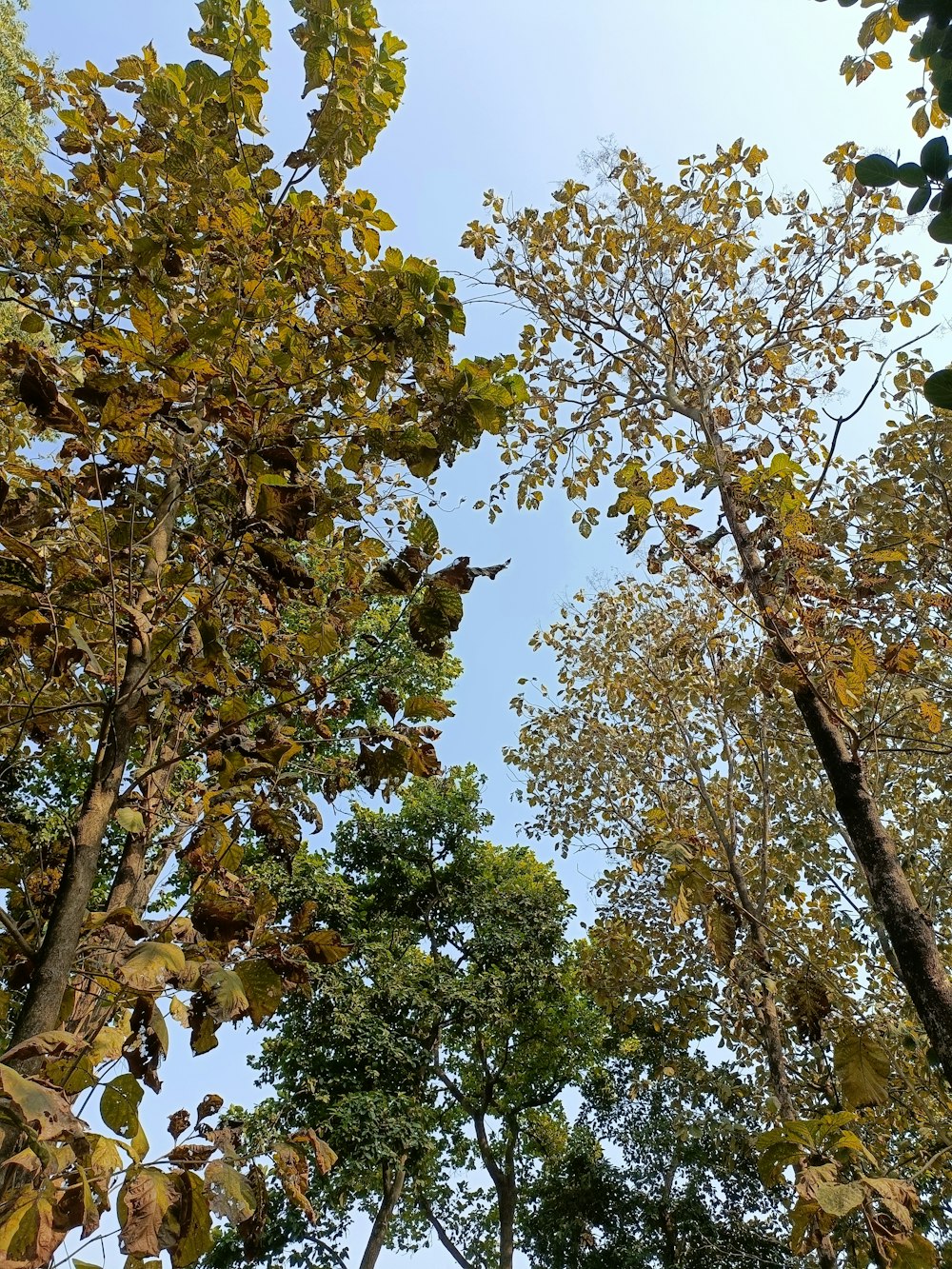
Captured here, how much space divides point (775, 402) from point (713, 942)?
310 cm

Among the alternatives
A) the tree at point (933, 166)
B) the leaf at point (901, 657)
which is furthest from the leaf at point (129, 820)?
the leaf at point (901, 657)

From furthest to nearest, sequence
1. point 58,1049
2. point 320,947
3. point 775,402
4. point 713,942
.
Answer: point 775,402 < point 713,942 < point 320,947 < point 58,1049

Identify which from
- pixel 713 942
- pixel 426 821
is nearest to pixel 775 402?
pixel 713 942

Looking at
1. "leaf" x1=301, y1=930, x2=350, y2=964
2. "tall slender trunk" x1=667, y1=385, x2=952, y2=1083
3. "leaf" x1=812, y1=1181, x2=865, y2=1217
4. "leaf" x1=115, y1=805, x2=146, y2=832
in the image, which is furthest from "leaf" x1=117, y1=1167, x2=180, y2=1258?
"tall slender trunk" x1=667, y1=385, x2=952, y2=1083

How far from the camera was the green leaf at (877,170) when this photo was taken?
3.58 feet

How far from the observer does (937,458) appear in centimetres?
459

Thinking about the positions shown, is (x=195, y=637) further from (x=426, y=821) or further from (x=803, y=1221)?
(x=426, y=821)

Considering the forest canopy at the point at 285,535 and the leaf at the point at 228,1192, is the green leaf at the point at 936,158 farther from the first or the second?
the leaf at the point at 228,1192

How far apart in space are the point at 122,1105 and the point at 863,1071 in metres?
1.70

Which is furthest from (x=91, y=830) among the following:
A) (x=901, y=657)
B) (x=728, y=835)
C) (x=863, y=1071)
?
(x=728, y=835)

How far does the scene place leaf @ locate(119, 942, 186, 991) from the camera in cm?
111

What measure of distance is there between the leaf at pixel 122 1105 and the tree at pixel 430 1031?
1109cm

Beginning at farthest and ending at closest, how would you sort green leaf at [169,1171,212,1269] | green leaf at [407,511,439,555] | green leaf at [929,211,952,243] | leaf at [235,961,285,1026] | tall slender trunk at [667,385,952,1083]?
1. tall slender trunk at [667,385,952,1083]
2. green leaf at [407,511,439,555]
3. leaf at [235,961,285,1026]
4. green leaf at [169,1171,212,1269]
5. green leaf at [929,211,952,243]

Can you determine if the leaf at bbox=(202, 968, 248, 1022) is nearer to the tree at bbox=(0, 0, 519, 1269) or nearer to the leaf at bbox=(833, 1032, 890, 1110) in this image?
the tree at bbox=(0, 0, 519, 1269)
